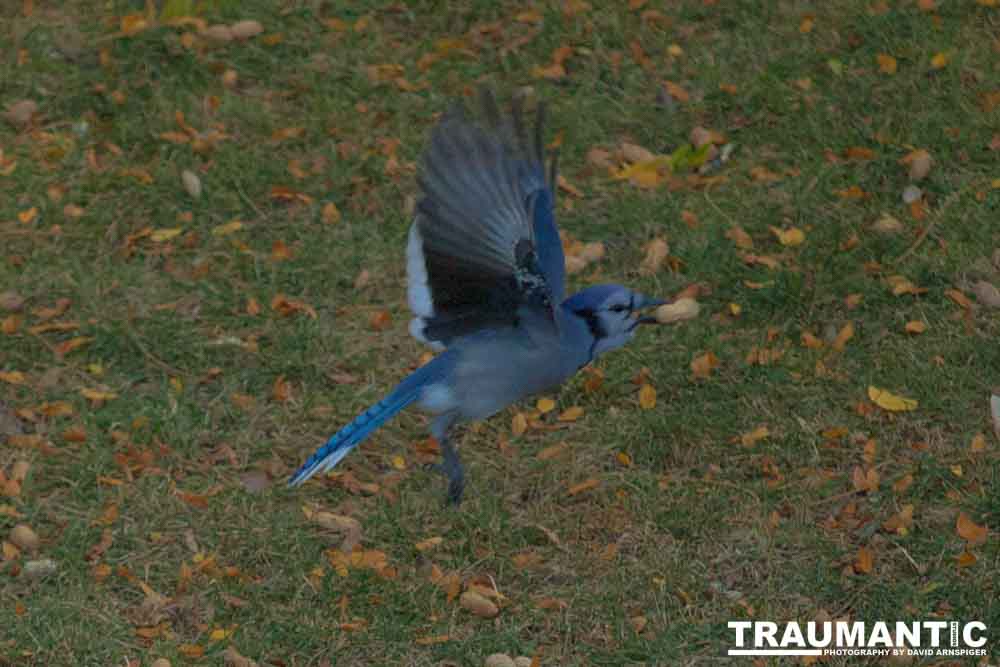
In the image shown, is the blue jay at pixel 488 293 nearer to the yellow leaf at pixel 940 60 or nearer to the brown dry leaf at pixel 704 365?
the brown dry leaf at pixel 704 365

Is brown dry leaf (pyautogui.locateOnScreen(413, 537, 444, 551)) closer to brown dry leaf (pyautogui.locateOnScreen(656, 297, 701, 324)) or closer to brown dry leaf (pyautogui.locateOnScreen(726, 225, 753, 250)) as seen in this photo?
brown dry leaf (pyautogui.locateOnScreen(656, 297, 701, 324))

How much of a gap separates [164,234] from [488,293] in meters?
1.96

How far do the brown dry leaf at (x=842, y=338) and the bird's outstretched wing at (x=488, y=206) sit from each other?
1.28 meters

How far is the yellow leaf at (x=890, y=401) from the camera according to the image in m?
4.70

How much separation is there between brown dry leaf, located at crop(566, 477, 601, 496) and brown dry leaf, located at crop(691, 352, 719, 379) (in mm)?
543

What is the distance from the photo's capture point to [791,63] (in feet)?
20.4

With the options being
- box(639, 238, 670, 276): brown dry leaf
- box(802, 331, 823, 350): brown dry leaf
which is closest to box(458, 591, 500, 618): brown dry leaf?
box(802, 331, 823, 350): brown dry leaf

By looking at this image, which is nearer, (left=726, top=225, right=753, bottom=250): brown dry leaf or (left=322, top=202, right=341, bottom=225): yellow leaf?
(left=726, top=225, right=753, bottom=250): brown dry leaf

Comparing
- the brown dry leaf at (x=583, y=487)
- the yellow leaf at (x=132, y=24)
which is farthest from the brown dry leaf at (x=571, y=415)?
the yellow leaf at (x=132, y=24)

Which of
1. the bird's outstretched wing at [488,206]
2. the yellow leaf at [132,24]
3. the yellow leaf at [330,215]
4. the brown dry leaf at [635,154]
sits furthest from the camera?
the yellow leaf at [132,24]

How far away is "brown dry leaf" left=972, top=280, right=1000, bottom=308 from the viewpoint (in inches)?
200

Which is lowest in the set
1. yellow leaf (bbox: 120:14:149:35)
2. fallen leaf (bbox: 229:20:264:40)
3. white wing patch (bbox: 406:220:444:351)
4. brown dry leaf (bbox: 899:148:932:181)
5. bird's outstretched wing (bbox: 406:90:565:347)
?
brown dry leaf (bbox: 899:148:932:181)

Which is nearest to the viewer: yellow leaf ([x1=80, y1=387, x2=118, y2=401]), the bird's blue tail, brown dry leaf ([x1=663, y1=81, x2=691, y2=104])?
the bird's blue tail

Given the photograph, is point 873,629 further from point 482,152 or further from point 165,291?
point 165,291
